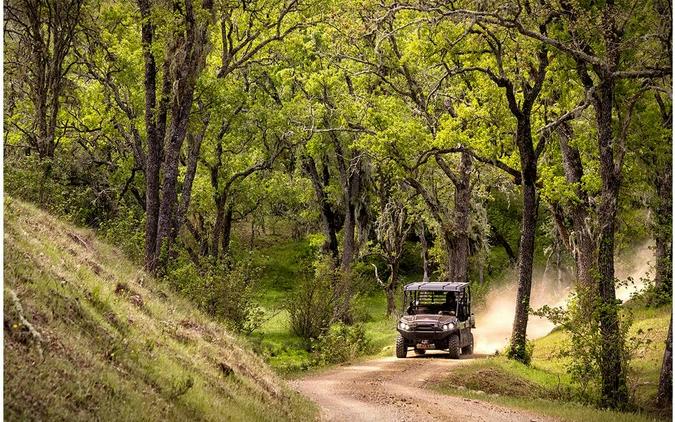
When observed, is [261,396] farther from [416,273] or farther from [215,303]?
[416,273]

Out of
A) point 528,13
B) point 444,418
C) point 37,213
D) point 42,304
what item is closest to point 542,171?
point 528,13

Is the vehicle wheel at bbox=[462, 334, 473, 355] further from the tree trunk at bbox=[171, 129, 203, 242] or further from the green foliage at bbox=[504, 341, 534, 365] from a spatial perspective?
the tree trunk at bbox=[171, 129, 203, 242]

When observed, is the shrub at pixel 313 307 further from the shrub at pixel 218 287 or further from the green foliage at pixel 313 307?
the shrub at pixel 218 287

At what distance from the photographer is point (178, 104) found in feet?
74.7

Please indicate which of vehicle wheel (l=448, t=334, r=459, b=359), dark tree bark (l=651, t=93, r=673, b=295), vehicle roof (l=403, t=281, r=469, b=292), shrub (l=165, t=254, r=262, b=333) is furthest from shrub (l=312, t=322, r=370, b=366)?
dark tree bark (l=651, t=93, r=673, b=295)

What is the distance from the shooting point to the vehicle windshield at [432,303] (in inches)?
1105

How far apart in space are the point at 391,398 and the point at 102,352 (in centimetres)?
890

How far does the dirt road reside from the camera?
51.1ft

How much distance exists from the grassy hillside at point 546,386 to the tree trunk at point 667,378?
0.30m

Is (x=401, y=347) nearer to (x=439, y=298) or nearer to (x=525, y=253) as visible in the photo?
(x=439, y=298)

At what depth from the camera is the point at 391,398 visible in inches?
696

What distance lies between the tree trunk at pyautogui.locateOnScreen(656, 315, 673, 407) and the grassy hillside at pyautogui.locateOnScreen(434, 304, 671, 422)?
0.30 m

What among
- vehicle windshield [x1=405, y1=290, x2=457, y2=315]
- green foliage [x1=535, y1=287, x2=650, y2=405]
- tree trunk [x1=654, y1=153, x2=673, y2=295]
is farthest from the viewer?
vehicle windshield [x1=405, y1=290, x2=457, y2=315]

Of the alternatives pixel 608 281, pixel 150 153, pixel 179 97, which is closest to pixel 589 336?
pixel 608 281
